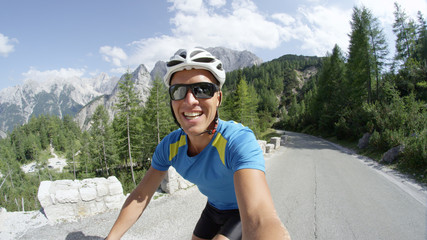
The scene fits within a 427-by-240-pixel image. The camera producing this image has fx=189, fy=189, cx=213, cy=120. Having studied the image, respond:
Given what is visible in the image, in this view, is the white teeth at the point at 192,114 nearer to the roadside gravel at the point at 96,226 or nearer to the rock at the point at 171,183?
the roadside gravel at the point at 96,226

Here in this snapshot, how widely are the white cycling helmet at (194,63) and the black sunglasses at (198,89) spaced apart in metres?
0.15

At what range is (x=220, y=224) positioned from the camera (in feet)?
7.02

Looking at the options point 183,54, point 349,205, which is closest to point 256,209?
point 183,54

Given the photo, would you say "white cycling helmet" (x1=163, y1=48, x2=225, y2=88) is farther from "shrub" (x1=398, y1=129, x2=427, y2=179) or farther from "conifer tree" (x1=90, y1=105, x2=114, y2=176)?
"conifer tree" (x1=90, y1=105, x2=114, y2=176)

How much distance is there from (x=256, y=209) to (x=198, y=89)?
104 centimetres

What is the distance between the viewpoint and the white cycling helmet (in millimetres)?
1697

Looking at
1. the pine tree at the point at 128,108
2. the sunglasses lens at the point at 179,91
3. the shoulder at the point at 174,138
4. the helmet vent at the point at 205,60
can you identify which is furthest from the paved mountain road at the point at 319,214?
the pine tree at the point at 128,108

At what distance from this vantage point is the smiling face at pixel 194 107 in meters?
1.63

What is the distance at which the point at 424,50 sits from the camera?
85.0ft

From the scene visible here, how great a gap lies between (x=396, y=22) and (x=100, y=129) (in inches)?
2011

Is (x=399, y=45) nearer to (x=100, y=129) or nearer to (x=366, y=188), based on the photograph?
(x=366, y=188)

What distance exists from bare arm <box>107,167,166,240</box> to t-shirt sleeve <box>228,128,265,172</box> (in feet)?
3.43

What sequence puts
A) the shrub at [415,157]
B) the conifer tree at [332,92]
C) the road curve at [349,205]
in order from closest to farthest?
the road curve at [349,205] → the shrub at [415,157] → the conifer tree at [332,92]

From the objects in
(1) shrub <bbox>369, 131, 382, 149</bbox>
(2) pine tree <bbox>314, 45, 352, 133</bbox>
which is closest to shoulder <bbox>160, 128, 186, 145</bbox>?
(1) shrub <bbox>369, 131, 382, 149</bbox>
